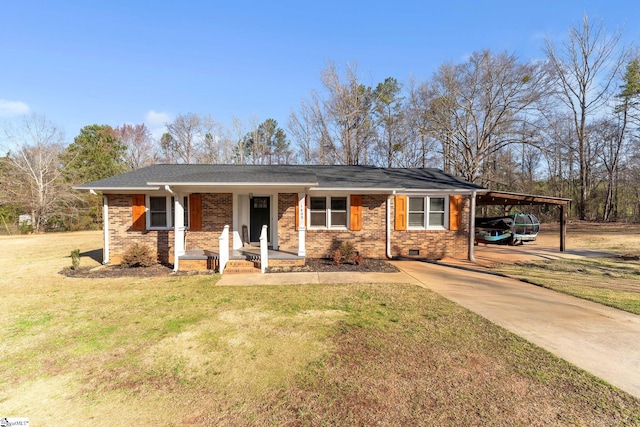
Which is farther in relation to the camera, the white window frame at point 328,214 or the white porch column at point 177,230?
the white window frame at point 328,214

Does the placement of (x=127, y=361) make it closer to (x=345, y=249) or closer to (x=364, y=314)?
(x=364, y=314)

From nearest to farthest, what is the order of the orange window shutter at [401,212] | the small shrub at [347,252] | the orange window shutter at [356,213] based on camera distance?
the small shrub at [347,252], the orange window shutter at [356,213], the orange window shutter at [401,212]

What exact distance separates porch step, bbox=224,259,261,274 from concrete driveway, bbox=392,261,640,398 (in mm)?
4840

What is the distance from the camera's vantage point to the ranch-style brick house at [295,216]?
32.3 ft

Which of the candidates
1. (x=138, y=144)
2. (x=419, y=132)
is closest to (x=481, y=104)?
(x=419, y=132)

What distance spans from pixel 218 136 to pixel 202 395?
3088cm

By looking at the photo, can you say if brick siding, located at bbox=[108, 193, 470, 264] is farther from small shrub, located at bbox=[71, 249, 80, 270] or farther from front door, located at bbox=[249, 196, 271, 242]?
small shrub, located at bbox=[71, 249, 80, 270]

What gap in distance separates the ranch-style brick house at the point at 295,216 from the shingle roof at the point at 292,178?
7 centimetres

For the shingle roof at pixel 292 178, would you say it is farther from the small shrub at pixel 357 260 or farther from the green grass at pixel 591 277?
the green grass at pixel 591 277

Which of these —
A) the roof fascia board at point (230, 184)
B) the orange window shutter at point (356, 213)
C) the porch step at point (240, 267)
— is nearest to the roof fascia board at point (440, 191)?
the orange window shutter at point (356, 213)

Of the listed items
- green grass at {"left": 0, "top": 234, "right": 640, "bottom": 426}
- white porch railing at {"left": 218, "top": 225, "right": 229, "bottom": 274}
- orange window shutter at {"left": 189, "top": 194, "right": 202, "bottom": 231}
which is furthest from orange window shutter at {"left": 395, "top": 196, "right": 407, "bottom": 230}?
orange window shutter at {"left": 189, "top": 194, "right": 202, "bottom": 231}

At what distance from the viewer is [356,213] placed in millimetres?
10406

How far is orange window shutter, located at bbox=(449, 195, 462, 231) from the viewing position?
10742mm

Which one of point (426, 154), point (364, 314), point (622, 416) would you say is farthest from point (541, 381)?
point (426, 154)
